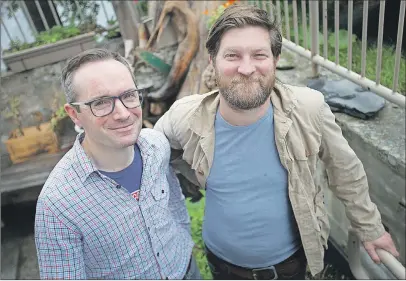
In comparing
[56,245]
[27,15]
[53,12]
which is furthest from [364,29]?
[27,15]

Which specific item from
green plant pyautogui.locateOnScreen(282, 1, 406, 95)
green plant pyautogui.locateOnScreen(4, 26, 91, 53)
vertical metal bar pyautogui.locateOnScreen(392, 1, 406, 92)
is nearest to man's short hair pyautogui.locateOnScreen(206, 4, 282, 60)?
vertical metal bar pyautogui.locateOnScreen(392, 1, 406, 92)

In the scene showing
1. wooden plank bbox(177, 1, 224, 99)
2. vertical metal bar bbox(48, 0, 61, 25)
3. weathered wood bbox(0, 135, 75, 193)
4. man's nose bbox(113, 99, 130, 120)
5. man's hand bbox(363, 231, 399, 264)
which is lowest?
weathered wood bbox(0, 135, 75, 193)

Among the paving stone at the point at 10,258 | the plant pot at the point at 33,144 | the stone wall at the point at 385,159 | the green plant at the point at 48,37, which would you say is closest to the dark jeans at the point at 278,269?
the stone wall at the point at 385,159

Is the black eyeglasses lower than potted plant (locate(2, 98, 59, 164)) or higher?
higher

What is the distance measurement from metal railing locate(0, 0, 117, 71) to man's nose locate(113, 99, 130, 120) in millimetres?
5051

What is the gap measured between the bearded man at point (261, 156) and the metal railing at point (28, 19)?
15.6 feet

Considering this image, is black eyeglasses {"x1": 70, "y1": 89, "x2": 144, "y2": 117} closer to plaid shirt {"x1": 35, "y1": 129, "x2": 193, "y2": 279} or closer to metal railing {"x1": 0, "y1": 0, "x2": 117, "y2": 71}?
plaid shirt {"x1": 35, "y1": 129, "x2": 193, "y2": 279}

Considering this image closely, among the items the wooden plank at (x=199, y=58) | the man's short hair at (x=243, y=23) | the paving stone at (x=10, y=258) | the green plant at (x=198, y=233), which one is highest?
the man's short hair at (x=243, y=23)

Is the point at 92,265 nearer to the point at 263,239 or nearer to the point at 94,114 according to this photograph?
the point at 94,114

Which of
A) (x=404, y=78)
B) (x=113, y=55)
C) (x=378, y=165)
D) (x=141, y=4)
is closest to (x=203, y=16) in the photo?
(x=141, y=4)

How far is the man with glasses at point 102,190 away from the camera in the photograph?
146 cm

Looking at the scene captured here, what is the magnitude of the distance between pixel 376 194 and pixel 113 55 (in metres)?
1.99

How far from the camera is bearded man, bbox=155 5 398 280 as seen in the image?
1716mm

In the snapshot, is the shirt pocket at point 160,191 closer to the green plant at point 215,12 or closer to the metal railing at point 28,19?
the green plant at point 215,12
